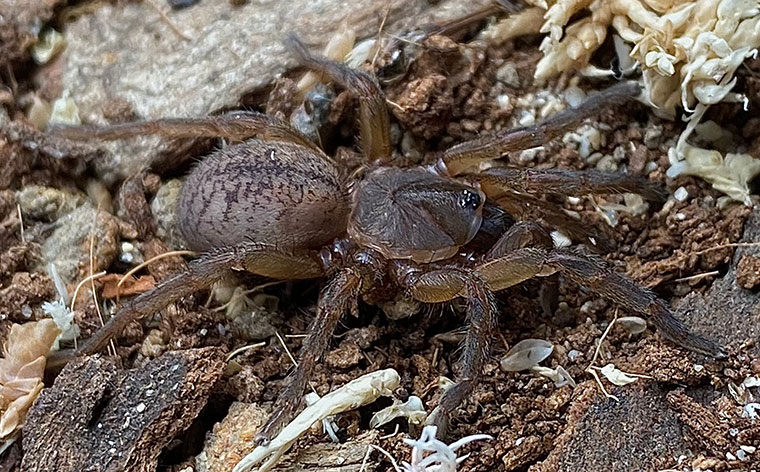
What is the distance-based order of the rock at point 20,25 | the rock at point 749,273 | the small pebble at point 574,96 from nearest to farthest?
1. the rock at point 749,273
2. the small pebble at point 574,96
3. the rock at point 20,25

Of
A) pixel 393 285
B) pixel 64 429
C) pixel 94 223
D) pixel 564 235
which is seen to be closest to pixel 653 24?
pixel 564 235

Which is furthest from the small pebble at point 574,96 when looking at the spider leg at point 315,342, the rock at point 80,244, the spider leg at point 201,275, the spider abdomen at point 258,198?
the rock at point 80,244

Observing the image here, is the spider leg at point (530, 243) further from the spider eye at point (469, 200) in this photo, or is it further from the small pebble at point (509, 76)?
the small pebble at point (509, 76)

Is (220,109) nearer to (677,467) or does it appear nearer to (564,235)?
(564,235)

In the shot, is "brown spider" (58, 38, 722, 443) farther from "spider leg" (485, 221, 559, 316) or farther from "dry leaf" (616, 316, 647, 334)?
"dry leaf" (616, 316, 647, 334)

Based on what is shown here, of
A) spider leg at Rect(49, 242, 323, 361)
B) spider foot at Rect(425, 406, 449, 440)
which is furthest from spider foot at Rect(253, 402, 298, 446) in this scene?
spider leg at Rect(49, 242, 323, 361)
